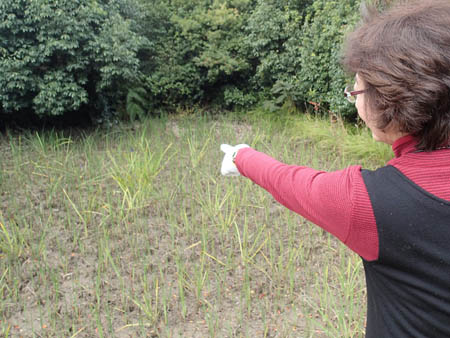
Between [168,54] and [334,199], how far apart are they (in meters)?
5.43

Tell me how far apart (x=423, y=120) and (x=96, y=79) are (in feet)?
14.6

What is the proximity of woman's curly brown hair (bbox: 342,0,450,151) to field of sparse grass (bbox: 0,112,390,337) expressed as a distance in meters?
1.53

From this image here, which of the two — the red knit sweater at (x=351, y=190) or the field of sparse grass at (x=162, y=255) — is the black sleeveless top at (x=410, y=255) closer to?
the red knit sweater at (x=351, y=190)

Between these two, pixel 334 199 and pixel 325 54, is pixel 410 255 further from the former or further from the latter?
pixel 325 54

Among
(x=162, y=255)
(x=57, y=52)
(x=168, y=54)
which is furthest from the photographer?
(x=168, y=54)

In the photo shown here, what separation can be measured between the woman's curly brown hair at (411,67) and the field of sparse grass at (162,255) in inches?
60.1

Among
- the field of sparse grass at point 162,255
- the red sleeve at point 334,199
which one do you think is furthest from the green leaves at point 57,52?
the red sleeve at point 334,199

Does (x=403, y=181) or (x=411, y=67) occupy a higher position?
(x=411, y=67)

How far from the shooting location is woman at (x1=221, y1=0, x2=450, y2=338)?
923 millimetres

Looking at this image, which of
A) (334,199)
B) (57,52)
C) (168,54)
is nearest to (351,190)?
(334,199)

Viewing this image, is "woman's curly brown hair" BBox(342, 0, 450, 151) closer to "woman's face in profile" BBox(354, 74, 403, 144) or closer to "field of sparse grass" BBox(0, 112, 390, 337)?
"woman's face in profile" BBox(354, 74, 403, 144)

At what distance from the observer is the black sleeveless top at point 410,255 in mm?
929

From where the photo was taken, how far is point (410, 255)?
969mm

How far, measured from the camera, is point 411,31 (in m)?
0.93
